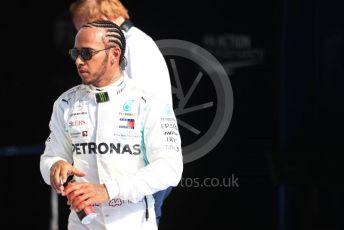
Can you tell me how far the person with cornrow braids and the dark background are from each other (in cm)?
121

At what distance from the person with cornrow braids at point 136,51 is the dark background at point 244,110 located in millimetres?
1208

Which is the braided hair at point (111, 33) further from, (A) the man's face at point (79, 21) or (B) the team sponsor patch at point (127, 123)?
(A) the man's face at point (79, 21)

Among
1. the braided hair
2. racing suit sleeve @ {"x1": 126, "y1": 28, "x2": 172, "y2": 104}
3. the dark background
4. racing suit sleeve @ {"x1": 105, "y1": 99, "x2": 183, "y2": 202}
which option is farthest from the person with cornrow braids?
the dark background

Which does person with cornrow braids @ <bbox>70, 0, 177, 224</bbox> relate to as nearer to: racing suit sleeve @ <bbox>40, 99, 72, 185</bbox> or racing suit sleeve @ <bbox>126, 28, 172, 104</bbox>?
racing suit sleeve @ <bbox>126, 28, 172, 104</bbox>

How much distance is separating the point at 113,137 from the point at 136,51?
0.99m

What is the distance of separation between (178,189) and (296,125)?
954 mm

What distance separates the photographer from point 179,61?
503 centimetres

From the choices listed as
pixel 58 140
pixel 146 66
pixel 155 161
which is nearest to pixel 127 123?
pixel 155 161

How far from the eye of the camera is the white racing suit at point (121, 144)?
2826mm

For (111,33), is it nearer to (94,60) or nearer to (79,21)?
(94,60)

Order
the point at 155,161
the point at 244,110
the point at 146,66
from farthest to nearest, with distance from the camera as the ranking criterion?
the point at 244,110 < the point at 146,66 < the point at 155,161

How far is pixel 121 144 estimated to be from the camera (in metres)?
2.85

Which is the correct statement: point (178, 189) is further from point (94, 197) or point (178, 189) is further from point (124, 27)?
point (94, 197)

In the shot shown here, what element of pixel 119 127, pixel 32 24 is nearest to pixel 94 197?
pixel 119 127
